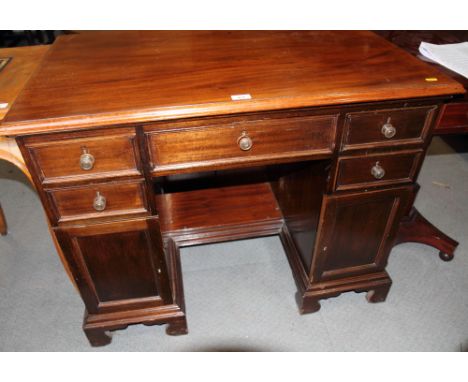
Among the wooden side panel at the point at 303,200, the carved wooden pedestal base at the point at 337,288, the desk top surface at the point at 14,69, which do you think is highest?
the desk top surface at the point at 14,69

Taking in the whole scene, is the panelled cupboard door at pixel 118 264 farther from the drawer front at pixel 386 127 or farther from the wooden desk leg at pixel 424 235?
the wooden desk leg at pixel 424 235

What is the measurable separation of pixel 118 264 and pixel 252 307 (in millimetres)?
623

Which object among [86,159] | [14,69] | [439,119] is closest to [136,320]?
[86,159]

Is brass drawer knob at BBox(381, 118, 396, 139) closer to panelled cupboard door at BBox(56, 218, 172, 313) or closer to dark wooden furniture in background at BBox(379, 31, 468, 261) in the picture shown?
dark wooden furniture in background at BBox(379, 31, 468, 261)

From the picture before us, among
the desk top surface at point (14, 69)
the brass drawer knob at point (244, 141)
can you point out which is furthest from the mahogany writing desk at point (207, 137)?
the desk top surface at point (14, 69)

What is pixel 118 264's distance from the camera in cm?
120

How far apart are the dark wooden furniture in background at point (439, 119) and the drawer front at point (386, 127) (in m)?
0.17

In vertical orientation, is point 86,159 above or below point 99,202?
above

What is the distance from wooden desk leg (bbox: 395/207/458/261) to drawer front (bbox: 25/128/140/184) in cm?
133

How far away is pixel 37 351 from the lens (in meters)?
1.40

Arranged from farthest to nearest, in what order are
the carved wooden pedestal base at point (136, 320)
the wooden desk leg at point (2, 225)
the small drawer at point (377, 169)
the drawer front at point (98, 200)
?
the wooden desk leg at point (2, 225)
the carved wooden pedestal base at point (136, 320)
the small drawer at point (377, 169)
the drawer front at point (98, 200)

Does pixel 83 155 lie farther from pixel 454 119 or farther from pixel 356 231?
pixel 454 119

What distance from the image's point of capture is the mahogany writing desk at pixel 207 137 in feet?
3.04

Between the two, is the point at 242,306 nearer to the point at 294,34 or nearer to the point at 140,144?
the point at 140,144
